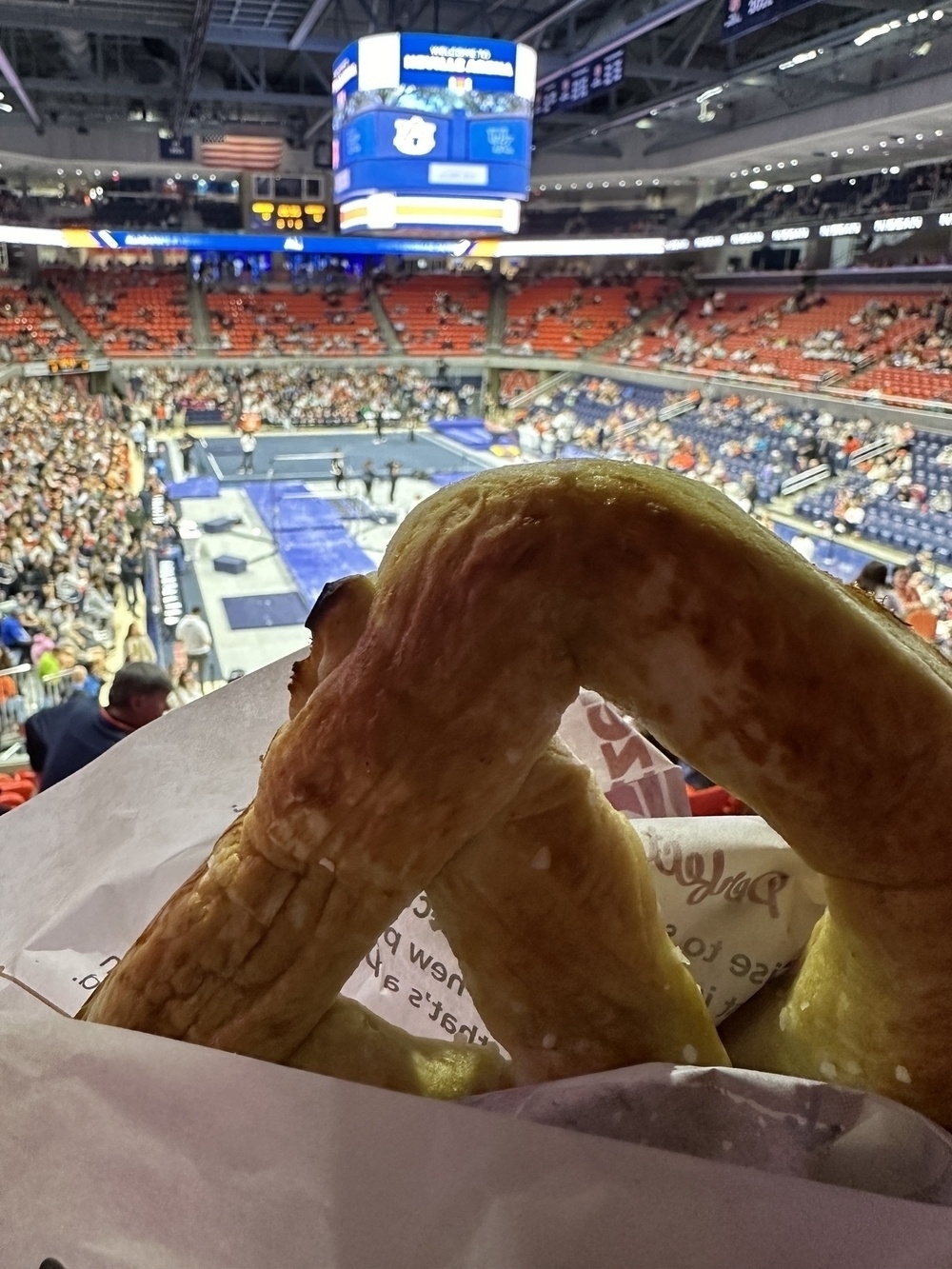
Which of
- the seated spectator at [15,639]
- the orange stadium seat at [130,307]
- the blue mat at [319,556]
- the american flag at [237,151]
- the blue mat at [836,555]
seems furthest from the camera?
the orange stadium seat at [130,307]

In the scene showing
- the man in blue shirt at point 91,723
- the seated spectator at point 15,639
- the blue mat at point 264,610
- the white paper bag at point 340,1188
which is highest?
the white paper bag at point 340,1188

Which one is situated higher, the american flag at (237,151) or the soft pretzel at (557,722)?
the american flag at (237,151)

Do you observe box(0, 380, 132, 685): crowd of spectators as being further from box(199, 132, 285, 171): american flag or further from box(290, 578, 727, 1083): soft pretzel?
box(199, 132, 285, 171): american flag

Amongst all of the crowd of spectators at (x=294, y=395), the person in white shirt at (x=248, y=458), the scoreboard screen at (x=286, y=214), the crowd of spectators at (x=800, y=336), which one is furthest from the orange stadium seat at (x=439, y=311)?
the person in white shirt at (x=248, y=458)

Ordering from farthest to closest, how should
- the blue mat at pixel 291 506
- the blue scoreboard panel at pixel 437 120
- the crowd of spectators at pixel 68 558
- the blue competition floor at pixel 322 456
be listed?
1. the blue competition floor at pixel 322 456
2. the blue mat at pixel 291 506
3. the blue scoreboard panel at pixel 437 120
4. the crowd of spectators at pixel 68 558

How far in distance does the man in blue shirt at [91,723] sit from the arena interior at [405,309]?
0.28ft

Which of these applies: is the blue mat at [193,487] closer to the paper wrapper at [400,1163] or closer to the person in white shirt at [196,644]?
the person in white shirt at [196,644]

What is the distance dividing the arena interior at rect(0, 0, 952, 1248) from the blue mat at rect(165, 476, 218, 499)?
10cm

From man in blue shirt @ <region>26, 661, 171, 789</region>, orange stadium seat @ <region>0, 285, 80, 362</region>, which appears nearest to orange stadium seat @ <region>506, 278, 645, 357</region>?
orange stadium seat @ <region>0, 285, 80, 362</region>

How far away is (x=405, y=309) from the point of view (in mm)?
32656

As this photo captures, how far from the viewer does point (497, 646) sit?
0.82m

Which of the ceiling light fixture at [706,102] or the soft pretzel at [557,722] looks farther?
the ceiling light fixture at [706,102]

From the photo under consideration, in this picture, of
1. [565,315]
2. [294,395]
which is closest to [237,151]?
[294,395]

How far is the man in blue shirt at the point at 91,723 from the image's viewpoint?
209 centimetres
